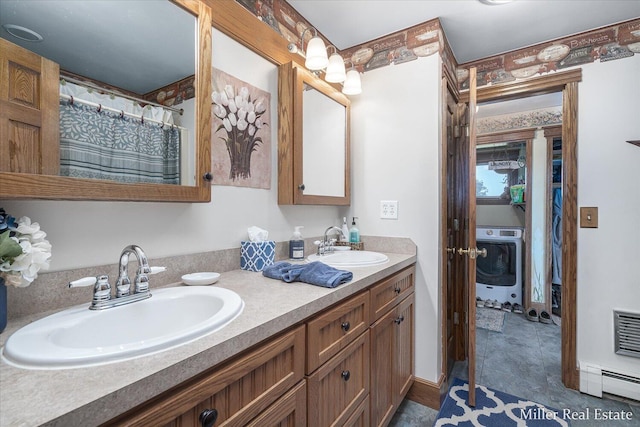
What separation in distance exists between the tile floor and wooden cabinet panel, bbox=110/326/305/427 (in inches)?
45.4

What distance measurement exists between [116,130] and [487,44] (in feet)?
7.60

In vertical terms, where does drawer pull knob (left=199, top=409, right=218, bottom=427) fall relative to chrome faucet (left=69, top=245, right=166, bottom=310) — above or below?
below

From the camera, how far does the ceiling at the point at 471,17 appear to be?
5.41 ft

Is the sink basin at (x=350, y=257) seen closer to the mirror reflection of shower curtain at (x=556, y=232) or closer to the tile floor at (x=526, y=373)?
the tile floor at (x=526, y=373)

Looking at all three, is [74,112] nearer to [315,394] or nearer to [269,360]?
[269,360]

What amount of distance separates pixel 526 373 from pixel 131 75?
2.87m

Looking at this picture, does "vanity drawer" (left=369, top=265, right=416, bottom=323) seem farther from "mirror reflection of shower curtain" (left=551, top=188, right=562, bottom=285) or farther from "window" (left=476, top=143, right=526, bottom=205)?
"window" (left=476, top=143, right=526, bottom=205)

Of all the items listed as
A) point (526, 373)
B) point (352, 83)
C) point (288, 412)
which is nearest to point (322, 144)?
point (352, 83)

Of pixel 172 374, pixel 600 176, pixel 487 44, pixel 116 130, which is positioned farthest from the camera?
pixel 487 44

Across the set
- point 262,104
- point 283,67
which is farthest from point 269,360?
point 283,67

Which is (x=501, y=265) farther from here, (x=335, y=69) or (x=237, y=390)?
(x=237, y=390)

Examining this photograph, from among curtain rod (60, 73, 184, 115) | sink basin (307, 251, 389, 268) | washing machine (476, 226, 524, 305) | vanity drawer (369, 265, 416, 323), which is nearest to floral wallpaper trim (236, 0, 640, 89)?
curtain rod (60, 73, 184, 115)

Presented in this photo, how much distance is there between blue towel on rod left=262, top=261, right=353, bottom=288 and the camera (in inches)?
42.6

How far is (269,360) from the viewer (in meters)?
0.79
